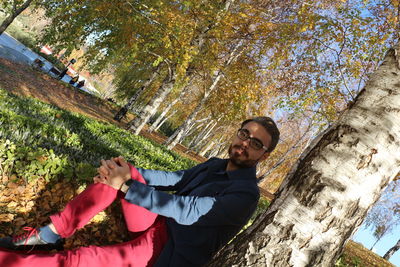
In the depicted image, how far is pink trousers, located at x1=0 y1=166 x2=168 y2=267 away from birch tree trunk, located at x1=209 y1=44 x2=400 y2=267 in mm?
760

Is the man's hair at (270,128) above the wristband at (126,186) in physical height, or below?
above

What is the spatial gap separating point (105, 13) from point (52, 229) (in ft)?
26.7

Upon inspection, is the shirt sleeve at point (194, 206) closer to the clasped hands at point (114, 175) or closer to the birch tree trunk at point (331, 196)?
the clasped hands at point (114, 175)

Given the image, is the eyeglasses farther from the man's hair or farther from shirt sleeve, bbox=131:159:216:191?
shirt sleeve, bbox=131:159:216:191

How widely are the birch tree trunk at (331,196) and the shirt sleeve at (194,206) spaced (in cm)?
33

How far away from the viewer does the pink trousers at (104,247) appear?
80.3 inches

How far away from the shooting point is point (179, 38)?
9.38m

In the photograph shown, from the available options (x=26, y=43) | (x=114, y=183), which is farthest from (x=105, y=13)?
(x=26, y=43)

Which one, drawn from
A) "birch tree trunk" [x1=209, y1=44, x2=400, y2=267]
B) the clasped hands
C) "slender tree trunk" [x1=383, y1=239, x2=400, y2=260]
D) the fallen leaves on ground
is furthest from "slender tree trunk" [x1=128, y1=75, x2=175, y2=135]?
"slender tree trunk" [x1=383, y1=239, x2=400, y2=260]

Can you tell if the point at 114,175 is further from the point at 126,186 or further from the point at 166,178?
the point at 166,178

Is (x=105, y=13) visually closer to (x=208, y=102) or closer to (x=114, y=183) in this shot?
(x=114, y=183)

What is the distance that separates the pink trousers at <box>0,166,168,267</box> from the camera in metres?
2.04

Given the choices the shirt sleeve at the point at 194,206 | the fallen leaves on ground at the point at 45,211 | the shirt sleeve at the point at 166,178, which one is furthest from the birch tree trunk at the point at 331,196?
the fallen leaves on ground at the point at 45,211

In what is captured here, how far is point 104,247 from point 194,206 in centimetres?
81
